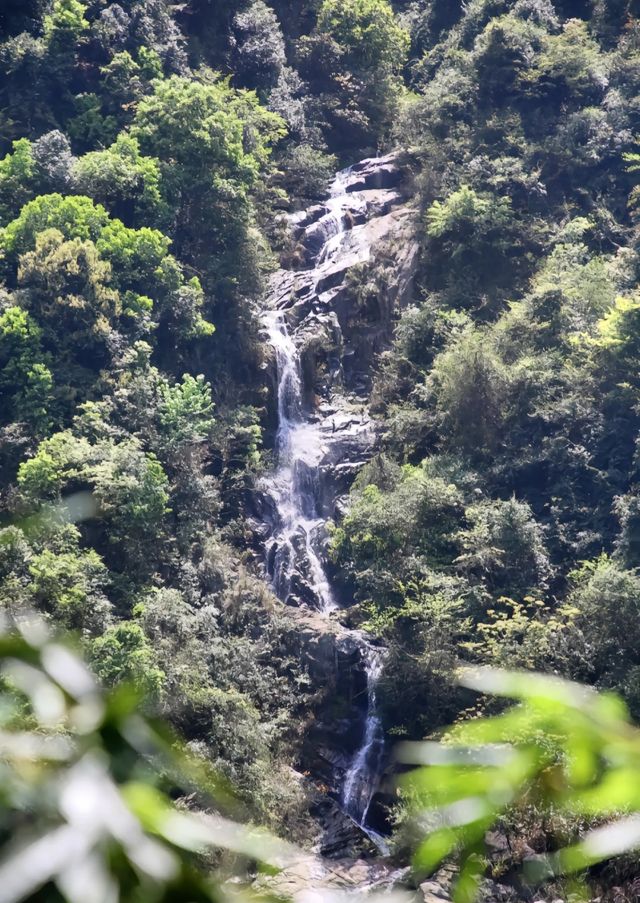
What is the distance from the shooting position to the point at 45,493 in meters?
14.3

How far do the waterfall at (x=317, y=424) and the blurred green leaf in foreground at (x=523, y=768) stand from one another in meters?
13.3

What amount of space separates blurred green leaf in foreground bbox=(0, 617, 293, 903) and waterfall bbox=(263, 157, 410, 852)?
13.4 meters

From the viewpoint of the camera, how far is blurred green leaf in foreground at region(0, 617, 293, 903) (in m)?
0.56

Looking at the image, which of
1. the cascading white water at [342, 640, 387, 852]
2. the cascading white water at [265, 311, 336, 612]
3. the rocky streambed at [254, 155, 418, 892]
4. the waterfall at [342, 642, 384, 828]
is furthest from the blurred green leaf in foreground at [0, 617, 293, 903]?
the cascading white water at [265, 311, 336, 612]

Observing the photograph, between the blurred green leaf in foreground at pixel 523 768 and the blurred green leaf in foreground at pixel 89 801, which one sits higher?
the blurred green leaf in foreground at pixel 89 801

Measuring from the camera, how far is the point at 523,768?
71 cm

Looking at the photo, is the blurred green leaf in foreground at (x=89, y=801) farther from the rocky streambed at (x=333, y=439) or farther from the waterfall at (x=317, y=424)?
the waterfall at (x=317, y=424)

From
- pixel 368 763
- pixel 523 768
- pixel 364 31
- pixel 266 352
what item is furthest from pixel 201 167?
pixel 523 768

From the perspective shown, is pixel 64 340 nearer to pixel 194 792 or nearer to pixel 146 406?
pixel 146 406

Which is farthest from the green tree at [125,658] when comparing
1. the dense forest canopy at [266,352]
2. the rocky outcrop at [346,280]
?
the rocky outcrop at [346,280]

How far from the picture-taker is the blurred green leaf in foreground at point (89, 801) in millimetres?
561

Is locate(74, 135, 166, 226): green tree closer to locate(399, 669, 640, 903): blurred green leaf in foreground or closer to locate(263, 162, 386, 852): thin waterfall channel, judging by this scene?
locate(263, 162, 386, 852): thin waterfall channel

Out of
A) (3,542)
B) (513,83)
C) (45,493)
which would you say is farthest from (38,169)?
(3,542)

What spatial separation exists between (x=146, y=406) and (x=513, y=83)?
12696 mm
